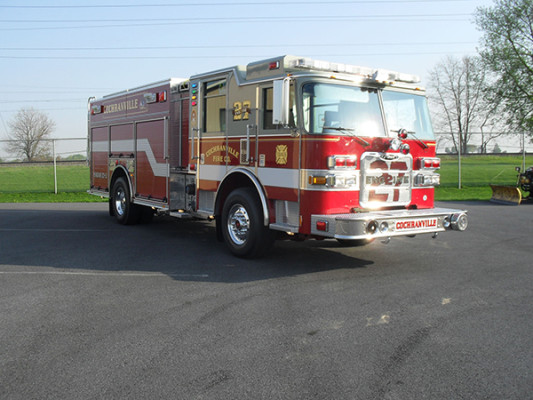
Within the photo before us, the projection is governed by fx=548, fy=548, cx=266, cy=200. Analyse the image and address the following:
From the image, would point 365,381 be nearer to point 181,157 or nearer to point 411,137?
point 411,137

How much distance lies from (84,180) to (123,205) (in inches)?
682

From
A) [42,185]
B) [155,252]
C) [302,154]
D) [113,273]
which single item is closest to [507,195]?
[302,154]

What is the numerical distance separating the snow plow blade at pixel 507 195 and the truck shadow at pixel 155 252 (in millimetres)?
10194

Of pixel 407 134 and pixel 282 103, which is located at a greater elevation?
pixel 282 103

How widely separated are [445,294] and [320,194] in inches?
76.3

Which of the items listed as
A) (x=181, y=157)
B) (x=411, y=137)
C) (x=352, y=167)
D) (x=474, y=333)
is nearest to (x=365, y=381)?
(x=474, y=333)

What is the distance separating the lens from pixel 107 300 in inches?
236

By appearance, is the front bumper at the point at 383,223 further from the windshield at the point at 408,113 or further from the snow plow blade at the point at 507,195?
the snow plow blade at the point at 507,195

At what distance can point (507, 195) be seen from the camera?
18.1 metres

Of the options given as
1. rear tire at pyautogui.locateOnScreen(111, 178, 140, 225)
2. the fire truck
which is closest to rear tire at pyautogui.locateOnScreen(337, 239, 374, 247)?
the fire truck

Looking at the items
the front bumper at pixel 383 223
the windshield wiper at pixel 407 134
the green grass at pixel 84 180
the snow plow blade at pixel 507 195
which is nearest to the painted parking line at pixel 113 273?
the front bumper at pixel 383 223

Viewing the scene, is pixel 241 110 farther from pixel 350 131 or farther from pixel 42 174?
pixel 42 174

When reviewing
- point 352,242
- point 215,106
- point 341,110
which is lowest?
point 352,242

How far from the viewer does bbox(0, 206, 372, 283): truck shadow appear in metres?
7.55
